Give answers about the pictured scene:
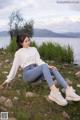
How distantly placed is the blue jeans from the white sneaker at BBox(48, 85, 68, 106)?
0.09 m

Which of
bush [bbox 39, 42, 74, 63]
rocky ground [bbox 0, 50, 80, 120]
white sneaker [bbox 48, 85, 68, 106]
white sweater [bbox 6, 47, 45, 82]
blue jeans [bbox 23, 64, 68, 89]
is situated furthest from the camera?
bush [bbox 39, 42, 74, 63]

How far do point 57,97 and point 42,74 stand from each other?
1.74ft

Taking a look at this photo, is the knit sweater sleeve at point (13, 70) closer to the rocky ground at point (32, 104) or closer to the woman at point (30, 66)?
the woman at point (30, 66)

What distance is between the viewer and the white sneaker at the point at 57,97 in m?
5.82

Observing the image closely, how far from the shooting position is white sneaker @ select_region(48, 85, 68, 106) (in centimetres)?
582

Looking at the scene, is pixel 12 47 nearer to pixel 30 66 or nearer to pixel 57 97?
pixel 30 66

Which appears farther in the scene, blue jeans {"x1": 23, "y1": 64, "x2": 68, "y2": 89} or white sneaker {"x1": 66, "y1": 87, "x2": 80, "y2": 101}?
blue jeans {"x1": 23, "y1": 64, "x2": 68, "y2": 89}

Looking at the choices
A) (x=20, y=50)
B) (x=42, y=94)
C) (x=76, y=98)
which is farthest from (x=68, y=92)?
(x=20, y=50)

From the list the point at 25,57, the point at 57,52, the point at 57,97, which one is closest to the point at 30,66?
the point at 25,57

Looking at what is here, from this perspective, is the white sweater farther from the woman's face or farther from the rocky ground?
the rocky ground

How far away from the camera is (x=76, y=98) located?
231 inches

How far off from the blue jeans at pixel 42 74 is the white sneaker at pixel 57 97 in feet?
0.30

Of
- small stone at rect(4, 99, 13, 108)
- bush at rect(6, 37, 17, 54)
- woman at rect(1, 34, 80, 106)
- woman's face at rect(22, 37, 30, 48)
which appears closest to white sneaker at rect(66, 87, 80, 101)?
woman at rect(1, 34, 80, 106)

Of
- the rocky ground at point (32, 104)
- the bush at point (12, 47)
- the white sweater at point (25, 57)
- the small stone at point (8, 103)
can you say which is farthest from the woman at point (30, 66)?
the bush at point (12, 47)
